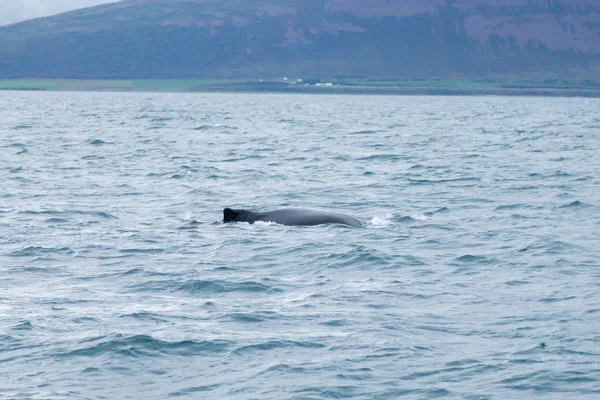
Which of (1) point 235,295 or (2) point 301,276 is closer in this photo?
(1) point 235,295

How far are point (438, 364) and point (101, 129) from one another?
62.1m

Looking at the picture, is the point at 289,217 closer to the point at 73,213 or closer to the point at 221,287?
the point at 73,213

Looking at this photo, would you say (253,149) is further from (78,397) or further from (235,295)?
(78,397)

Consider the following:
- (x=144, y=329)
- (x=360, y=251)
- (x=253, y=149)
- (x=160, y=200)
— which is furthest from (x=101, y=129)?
(x=144, y=329)

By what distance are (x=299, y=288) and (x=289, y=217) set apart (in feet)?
24.1

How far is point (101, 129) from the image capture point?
2894 inches

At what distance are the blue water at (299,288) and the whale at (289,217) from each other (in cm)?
52

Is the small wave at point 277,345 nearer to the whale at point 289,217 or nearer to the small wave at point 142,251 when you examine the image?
the small wave at point 142,251

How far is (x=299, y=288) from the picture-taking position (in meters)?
18.2

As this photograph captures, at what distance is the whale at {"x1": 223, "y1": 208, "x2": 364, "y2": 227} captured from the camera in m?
25.3

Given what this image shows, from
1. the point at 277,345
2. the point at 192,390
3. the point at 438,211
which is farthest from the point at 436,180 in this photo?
the point at 192,390

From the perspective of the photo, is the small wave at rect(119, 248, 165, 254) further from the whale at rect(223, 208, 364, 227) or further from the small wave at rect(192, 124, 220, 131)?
the small wave at rect(192, 124, 220, 131)

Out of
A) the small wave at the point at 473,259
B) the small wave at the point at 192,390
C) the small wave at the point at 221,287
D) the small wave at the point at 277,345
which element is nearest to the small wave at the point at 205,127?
the small wave at the point at 473,259

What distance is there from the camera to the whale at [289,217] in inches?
996
